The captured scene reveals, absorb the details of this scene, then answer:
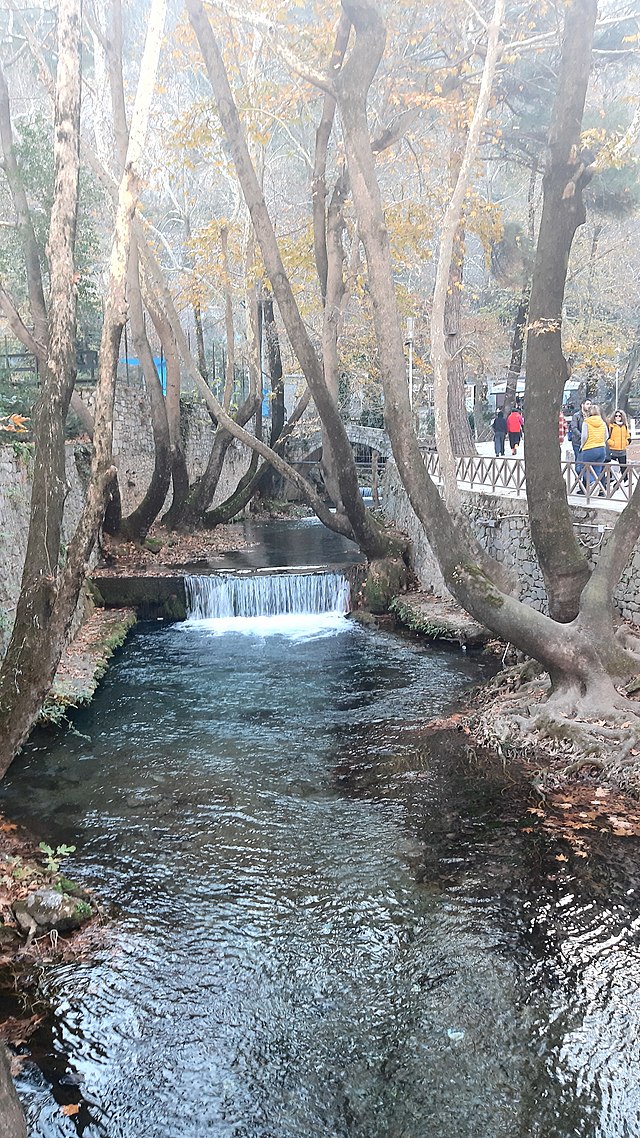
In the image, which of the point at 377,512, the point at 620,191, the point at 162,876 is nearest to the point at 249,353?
the point at 377,512

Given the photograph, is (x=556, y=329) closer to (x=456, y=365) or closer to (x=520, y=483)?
(x=520, y=483)

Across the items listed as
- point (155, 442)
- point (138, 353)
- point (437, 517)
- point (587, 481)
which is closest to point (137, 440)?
point (155, 442)

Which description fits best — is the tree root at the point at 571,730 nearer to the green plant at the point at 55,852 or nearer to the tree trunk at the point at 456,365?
the green plant at the point at 55,852

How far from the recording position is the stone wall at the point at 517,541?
10.9 meters

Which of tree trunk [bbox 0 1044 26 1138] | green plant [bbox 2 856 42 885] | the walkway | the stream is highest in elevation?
the walkway

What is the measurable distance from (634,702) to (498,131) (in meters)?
11.5

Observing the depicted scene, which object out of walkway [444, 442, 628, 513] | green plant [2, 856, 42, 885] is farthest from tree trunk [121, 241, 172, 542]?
green plant [2, 856, 42, 885]

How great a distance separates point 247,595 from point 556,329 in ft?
29.2

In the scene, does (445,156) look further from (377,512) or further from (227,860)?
(227,860)

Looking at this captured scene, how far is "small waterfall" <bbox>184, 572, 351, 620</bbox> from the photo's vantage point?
16.1 m

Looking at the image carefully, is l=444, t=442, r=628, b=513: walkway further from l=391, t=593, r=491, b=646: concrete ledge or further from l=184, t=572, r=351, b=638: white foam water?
l=184, t=572, r=351, b=638: white foam water

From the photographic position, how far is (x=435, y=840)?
7.32 m

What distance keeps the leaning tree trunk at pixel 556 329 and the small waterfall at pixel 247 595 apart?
7.23m

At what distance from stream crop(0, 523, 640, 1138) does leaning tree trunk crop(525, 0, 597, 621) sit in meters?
2.44
